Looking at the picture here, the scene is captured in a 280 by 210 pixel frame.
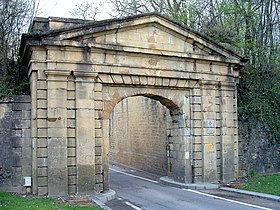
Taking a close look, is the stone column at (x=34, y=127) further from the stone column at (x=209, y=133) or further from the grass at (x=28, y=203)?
the stone column at (x=209, y=133)

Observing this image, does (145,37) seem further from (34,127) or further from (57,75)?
(34,127)

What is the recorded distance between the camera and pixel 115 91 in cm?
1193

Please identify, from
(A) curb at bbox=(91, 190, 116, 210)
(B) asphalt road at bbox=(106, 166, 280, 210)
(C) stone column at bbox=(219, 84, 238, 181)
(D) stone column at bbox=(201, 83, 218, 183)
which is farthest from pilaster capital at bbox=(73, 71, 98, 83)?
(C) stone column at bbox=(219, 84, 238, 181)

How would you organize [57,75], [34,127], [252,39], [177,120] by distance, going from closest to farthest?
[34,127]
[57,75]
[177,120]
[252,39]

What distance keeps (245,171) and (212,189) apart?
2.40 metres

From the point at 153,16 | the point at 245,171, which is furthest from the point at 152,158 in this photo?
the point at 153,16

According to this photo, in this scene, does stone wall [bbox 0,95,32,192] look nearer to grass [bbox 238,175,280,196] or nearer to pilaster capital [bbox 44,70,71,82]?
pilaster capital [bbox 44,70,71,82]

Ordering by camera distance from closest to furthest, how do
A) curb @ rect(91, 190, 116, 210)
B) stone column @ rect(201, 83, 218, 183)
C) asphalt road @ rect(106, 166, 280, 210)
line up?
asphalt road @ rect(106, 166, 280, 210), curb @ rect(91, 190, 116, 210), stone column @ rect(201, 83, 218, 183)

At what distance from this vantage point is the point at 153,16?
12188mm

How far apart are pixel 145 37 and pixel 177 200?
538cm

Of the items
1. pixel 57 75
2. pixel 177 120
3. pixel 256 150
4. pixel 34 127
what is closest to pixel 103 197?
pixel 34 127

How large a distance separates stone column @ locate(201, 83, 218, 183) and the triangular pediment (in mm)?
1329

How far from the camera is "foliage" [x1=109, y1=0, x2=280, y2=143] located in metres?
15.1

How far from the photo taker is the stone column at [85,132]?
10.9 meters
